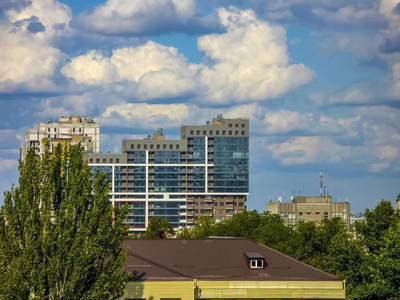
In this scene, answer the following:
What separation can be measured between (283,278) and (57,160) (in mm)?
21916

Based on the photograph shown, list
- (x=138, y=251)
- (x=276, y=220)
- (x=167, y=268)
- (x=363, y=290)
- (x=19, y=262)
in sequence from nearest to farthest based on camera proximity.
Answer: (x=19, y=262)
(x=167, y=268)
(x=138, y=251)
(x=363, y=290)
(x=276, y=220)

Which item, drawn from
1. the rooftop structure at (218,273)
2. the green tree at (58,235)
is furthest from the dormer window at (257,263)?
the green tree at (58,235)

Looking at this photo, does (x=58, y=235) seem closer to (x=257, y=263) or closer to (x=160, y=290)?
(x=160, y=290)

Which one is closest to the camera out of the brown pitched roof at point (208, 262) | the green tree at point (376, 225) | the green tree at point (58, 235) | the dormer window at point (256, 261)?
the green tree at point (58, 235)

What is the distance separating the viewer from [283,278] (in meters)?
68.8

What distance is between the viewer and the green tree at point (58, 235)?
54.2 m

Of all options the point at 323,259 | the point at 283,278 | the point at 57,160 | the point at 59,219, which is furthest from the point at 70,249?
the point at 323,259

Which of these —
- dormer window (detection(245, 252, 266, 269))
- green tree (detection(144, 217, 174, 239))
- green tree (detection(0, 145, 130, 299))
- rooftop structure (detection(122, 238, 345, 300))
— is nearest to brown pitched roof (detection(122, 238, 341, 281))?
rooftop structure (detection(122, 238, 345, 300))

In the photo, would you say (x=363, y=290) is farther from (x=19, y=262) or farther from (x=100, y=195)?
(x=19, y=262)

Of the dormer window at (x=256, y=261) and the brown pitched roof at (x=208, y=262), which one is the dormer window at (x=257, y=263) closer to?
the dormer window at (x=256, y=261)

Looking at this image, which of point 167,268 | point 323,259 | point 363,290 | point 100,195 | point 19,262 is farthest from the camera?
point 323,259

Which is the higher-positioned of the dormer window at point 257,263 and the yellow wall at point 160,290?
the dormer window at point 257,263

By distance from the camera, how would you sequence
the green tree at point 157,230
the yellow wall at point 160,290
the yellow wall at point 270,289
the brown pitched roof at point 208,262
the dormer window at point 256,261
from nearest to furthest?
1. the yellow wall at point 160,290
2. the yellow wall at point 270,289
3. the brown pitched roof at point 208,262
4. the dormer window at point 256,261
5. the green tree at point 157,230

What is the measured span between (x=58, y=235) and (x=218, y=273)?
62.8 ft
